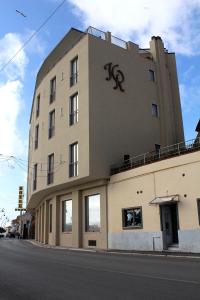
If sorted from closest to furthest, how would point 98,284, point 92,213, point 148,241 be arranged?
point 98,284, point 148,241, point 92,213

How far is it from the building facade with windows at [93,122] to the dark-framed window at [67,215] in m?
0.08

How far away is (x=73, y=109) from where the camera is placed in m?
30.6

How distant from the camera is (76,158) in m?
29.1

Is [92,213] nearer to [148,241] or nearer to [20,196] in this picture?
[148,241]

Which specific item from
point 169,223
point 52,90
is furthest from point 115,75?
point 169,223

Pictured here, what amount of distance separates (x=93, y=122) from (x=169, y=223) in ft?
30.5

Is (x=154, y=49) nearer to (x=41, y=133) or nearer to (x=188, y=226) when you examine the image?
(x=41, y=133)

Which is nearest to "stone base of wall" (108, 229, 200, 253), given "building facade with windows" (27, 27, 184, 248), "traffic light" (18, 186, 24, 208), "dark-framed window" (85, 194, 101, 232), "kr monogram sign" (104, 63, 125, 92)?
"building facade with windows" (27, 27, 184, 248)

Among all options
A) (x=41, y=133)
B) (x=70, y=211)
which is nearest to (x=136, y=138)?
(x=70, y=211)

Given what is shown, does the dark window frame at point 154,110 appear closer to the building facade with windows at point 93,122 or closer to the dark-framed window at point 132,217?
the building facade with windows at point 93,122

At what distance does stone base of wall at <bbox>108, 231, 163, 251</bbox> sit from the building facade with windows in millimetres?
1049

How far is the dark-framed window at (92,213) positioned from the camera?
28.3m

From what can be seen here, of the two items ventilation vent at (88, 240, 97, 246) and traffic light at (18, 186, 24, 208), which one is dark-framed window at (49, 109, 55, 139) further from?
traffic light at (18, 186, 24, 208)

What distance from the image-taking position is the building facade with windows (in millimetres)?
28078
